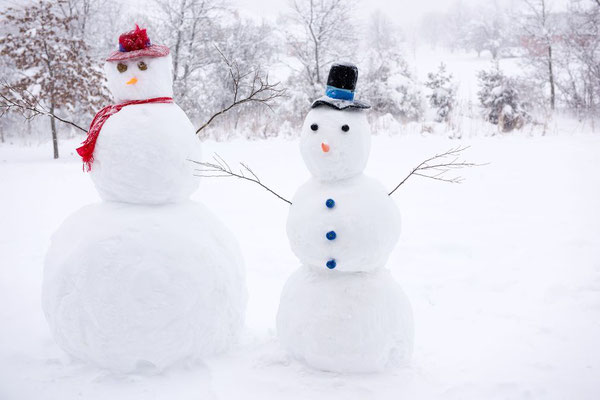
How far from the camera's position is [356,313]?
2.08 meters

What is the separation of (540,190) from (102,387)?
17.8ft

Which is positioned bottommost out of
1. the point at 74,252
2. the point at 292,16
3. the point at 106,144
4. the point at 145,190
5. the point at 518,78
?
the point at 74,252

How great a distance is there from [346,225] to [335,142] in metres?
0.39

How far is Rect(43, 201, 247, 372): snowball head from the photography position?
2.09 m

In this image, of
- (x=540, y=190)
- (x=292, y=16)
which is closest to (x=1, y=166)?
(x=540, y=190)

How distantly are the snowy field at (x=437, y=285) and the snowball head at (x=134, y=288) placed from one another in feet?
0.56

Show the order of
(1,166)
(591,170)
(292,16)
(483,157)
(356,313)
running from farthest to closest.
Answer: (292,16), (1,166), (483,157), (591,170), (356,313)

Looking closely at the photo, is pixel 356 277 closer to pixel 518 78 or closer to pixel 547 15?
pixel 518 78

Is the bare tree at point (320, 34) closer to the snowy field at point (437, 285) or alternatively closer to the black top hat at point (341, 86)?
the snowy field at point (437, 285)

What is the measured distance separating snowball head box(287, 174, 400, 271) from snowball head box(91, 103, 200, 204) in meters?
0.66

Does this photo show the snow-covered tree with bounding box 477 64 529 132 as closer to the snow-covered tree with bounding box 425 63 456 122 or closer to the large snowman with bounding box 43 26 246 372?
the snow-covered tree with bounding box 425 63 456 122

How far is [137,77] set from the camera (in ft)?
7.36

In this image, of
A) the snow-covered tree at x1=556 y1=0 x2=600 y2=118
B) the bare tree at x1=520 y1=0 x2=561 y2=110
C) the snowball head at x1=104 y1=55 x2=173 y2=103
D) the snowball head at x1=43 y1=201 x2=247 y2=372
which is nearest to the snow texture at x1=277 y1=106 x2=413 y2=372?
the snowball head at x1=43 y1=201 x2=247 y2=372

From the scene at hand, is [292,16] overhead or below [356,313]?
overhead
